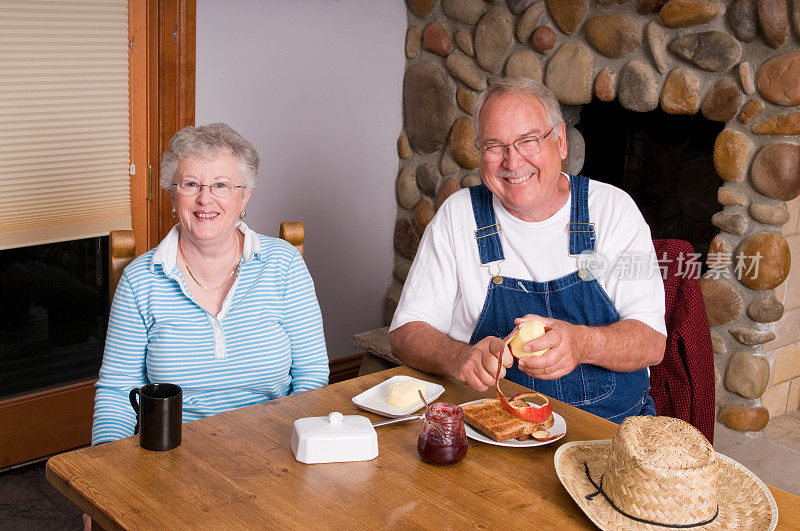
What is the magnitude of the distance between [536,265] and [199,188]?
0.82 m

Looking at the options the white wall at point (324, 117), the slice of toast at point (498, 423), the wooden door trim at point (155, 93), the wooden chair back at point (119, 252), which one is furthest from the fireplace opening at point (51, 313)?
the slice of toast at point (498, 423)

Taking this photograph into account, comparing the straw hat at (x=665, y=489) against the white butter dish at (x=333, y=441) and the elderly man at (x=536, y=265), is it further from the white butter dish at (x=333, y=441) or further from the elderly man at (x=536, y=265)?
the elderly man at (x=536, y=265)

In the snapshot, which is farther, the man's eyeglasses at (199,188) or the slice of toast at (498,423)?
the man's eyeglasses at (199,188)

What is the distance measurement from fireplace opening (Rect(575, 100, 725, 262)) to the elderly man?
4.29ft

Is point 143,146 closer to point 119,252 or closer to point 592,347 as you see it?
point 119,252

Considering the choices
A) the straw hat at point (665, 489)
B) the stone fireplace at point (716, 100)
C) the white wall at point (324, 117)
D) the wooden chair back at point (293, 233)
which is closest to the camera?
the straw hat at point (665, 489)

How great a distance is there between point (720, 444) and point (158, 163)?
219 centimetres

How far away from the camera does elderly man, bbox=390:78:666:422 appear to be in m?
1.99

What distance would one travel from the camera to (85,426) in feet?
10.2

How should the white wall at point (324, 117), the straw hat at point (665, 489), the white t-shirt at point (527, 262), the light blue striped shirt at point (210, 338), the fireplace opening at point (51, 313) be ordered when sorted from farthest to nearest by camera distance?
the white wall at point (324, 117)
the fireplace opening at point (51, 313)
the white t-shirt at point (527, 262)
the light blue striped shirt at point (210, 338)
the straw hat at point (665, 489)

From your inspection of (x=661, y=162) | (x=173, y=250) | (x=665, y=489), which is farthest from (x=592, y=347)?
(x=661, y=162)

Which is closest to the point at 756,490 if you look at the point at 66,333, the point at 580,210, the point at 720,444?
the point at 580,210

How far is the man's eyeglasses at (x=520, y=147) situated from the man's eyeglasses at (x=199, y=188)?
24.7 inches

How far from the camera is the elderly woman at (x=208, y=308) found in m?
1.91
